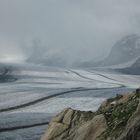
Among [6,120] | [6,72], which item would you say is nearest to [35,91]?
[6,120]

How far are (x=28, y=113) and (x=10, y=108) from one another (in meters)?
7.06

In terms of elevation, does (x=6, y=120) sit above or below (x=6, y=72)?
below

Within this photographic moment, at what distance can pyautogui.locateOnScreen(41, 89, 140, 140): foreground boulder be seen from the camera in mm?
10641

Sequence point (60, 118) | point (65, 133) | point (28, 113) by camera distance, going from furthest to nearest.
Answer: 1. point (28, 113)
2. point (60, 118)
3. point (65, 133)

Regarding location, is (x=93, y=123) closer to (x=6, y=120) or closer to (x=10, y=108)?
(x=6, y=120)

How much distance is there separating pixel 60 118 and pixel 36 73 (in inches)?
6219

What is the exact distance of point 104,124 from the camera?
13.1 meters

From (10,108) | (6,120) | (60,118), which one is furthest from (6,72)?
(60,118)

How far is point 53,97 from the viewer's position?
10144cm

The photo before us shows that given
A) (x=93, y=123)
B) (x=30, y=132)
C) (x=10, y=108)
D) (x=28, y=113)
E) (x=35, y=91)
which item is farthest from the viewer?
(x=35, y=91)

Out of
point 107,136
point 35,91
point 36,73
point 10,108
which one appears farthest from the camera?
point 36,73

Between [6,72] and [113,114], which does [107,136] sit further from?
[6,72]

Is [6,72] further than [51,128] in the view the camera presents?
Yes

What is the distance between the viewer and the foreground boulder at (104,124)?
10641 mm
